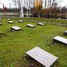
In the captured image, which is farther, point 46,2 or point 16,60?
point 46,2

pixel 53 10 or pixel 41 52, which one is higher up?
pixel 53 10

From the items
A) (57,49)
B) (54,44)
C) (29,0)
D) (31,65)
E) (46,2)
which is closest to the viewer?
(31,65)

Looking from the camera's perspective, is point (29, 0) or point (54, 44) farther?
point (29, 0)

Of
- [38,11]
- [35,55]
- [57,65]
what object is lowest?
[57,65]

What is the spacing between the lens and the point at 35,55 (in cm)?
424

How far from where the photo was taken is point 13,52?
5.07 metres

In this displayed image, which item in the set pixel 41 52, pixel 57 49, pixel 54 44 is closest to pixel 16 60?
pixel 41 52

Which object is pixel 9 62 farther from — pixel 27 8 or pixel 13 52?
pixel 27 8

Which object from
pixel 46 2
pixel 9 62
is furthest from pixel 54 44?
pixel 46 2

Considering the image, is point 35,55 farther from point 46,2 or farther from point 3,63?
point 46,2

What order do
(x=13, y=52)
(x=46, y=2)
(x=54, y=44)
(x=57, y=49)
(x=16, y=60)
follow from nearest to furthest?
(x=16, y=60)
(x=13, y=52)
(x=57, y=49)
(x=54, y=44)
(x=46, y=2)

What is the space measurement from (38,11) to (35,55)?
2729 cm

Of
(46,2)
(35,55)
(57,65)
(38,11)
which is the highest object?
(46,2)

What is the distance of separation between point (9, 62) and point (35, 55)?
1.02 meters
